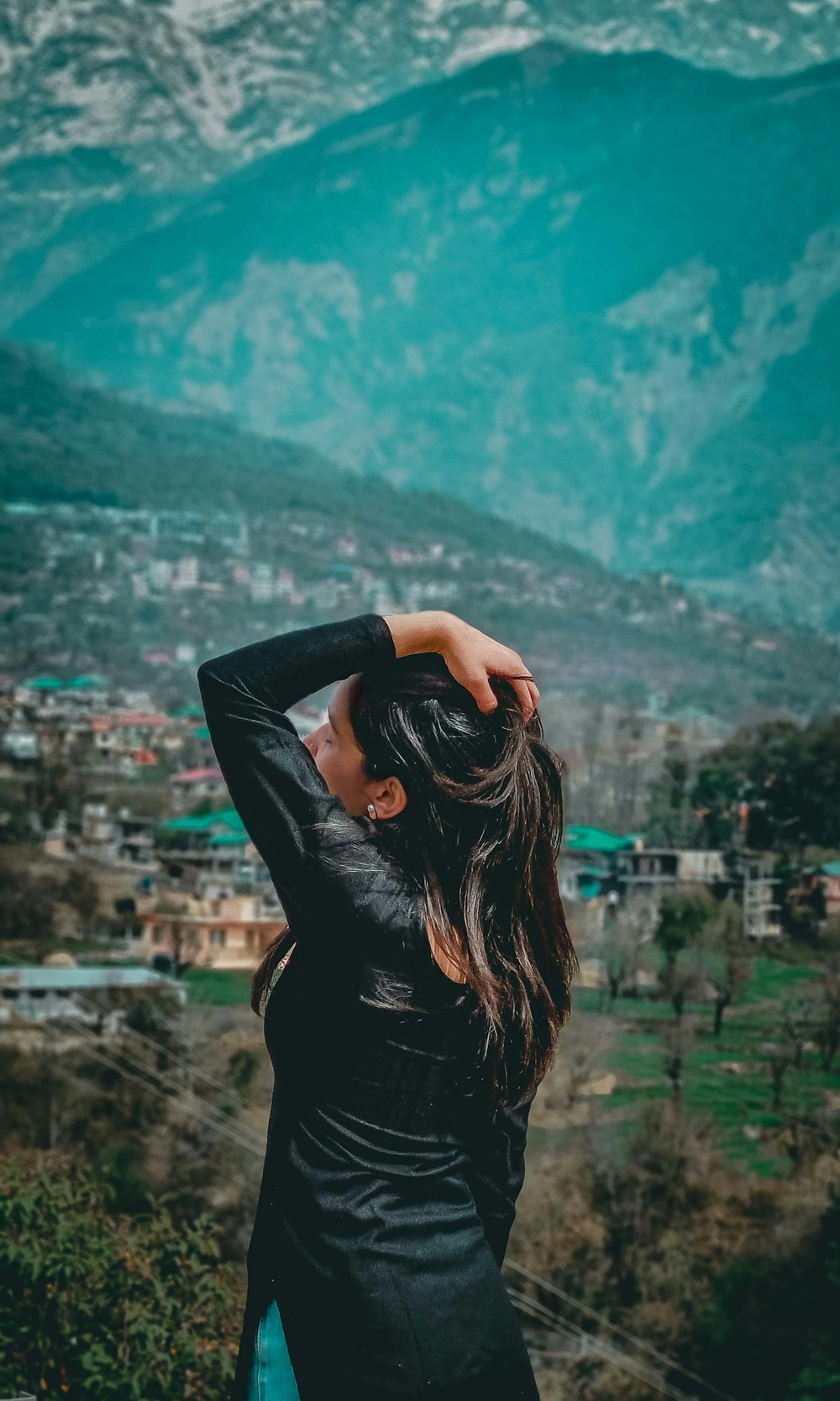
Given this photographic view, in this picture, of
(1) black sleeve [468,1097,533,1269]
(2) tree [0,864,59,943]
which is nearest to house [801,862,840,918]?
→ (2) tree [0,864,59,943]

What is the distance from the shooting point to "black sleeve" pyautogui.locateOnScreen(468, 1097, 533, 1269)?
1146mm

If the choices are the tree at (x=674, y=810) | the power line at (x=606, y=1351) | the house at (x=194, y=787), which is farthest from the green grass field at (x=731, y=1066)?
the house at (x=194, y=787)

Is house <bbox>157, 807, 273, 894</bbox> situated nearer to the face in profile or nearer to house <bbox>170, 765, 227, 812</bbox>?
house <bbox>170, 765, 227, 812</bbox>

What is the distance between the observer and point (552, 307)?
2591 inches

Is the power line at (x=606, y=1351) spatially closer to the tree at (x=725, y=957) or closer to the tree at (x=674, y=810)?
the tree at (x=725, y=957)

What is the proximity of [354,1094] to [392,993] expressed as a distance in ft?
0.26

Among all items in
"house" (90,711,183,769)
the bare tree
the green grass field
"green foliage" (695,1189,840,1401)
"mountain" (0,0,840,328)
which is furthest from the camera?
"mountain" (0,0,840,328)

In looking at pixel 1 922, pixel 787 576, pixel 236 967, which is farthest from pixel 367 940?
pixel 787 576

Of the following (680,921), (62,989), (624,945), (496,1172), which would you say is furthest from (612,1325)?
(496,1172)

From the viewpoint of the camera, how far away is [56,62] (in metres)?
63.9

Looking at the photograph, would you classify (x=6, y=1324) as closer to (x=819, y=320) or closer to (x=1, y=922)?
(x=1, y=922)

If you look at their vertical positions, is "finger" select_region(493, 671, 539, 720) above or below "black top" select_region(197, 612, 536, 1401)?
above

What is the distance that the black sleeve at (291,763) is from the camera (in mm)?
Answer: 1064

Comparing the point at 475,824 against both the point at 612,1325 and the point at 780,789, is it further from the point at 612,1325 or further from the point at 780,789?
the point at 780,789
